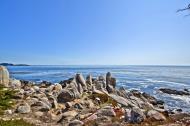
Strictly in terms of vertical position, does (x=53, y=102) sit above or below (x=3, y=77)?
below

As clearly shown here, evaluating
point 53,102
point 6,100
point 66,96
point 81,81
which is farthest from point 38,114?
point 81,81

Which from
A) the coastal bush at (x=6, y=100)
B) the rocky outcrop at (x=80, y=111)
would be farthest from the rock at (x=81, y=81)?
the coastal bush at (x=6, y=100)

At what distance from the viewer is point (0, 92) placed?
76.2 feet

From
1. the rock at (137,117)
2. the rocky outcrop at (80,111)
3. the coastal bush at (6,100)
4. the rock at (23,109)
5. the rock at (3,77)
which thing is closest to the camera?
the rock at (137,117)

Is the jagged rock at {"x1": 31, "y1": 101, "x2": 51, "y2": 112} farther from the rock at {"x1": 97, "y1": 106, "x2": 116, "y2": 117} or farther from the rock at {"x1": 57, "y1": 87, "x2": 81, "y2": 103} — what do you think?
the rock at {"x1": 97, "y1": 106, "x2": 116, "y2": 117}

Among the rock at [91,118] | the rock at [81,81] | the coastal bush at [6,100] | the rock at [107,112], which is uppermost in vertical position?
the rock at [81,81]

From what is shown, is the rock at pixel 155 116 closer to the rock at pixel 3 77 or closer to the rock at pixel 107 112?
the rock at pixel 107 112

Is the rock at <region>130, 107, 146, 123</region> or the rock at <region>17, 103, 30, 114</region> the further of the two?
the rock at <region>17, 103, 30, 114</region>

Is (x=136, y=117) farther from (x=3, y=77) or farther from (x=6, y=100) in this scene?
(x=3, y=77)

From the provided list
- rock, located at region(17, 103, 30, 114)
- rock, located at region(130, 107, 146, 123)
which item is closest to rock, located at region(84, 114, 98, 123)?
rock, located at region(130, 107, 146, 123)

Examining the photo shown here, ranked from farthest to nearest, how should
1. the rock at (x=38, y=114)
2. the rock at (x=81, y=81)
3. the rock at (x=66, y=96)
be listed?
1. the rock at (x=81, y=81)
2. the rock at (x=66, y=96)
3. the rock at (x=38, y=114)

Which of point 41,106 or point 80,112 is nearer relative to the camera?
point 80,112

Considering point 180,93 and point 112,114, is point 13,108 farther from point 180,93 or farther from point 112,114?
point 180,93

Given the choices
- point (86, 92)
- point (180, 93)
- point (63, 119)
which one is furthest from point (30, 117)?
point (180, 93)
